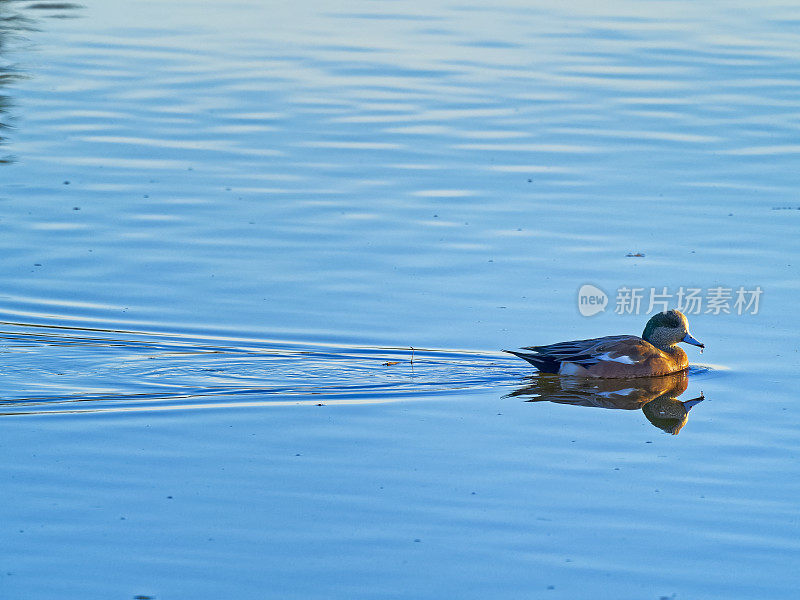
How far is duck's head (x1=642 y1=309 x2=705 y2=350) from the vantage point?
10094 mm

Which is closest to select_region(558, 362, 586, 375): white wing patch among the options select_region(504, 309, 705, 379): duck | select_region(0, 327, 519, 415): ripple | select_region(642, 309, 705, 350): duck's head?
select_region(504, 309, 705, 379): duck

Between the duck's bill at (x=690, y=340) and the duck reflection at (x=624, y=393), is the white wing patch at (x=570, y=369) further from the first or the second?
the duck's bill at (x=690, y=340)

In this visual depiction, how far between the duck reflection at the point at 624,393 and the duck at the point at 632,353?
67 millimetres

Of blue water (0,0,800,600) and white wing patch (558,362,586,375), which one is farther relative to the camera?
white wing patch (558,362,586,375)

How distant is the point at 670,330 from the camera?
33.1 feet

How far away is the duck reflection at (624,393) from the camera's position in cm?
926

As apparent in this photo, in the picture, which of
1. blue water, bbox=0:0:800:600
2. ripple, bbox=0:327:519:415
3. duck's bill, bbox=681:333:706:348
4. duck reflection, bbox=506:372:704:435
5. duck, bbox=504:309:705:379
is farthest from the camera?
duck's bill, bbox=681:333:706:348

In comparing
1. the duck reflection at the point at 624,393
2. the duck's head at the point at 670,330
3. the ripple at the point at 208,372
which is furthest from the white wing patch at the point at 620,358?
the ripple at the point at 208,372

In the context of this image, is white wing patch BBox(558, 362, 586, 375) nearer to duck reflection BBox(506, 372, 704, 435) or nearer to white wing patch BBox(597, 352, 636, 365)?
duck reflection BBox(506, 372, 704, 435)

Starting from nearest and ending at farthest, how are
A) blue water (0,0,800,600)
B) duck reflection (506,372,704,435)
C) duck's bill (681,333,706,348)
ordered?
blue water (0,0,800,600), duck reflection (506,372,704,435), duck's bill (681,333,706,348)

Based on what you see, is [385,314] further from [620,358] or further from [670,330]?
[670,330]

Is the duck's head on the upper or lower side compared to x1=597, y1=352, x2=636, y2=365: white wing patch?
upper

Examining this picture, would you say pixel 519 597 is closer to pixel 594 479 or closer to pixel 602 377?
pixel 594 479

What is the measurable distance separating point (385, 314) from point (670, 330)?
6.95 ft
